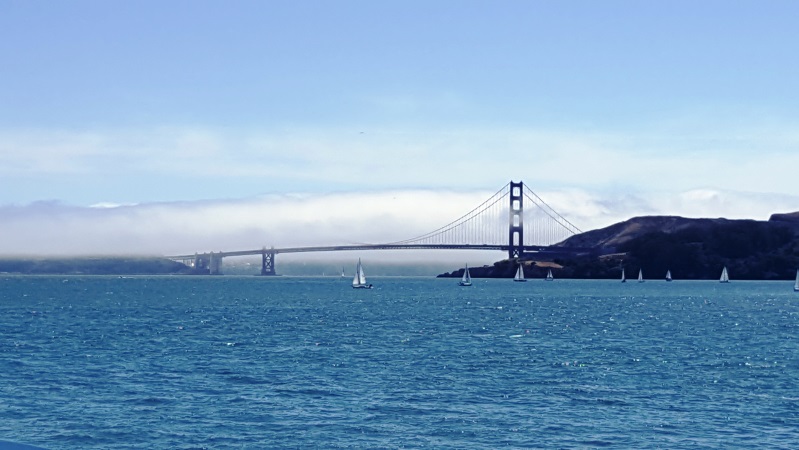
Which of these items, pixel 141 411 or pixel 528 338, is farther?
pixel 528 338

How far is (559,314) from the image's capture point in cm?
8838

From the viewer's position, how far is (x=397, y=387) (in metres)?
35.0

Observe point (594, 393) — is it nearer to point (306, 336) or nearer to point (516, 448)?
point (516, 448)

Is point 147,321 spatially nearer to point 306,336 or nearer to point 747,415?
point 306,336

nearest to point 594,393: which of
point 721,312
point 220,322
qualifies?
point 220,322

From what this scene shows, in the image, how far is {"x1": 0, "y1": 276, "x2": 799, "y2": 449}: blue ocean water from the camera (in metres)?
26.5

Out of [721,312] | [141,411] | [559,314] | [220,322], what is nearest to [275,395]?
[141,411]

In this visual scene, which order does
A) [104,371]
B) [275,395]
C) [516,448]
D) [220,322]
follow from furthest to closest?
[220,322] < [104,371] < [275,395] < [516,448]

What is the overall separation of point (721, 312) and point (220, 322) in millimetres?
47692

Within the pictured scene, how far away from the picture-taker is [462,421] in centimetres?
2831

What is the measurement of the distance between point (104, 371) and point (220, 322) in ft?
113

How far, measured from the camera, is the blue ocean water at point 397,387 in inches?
1042

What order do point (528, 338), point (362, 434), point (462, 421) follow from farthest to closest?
point (528, 338)
point (462, 421)
point (362, 434)

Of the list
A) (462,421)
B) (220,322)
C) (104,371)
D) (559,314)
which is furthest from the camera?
(559,314)
